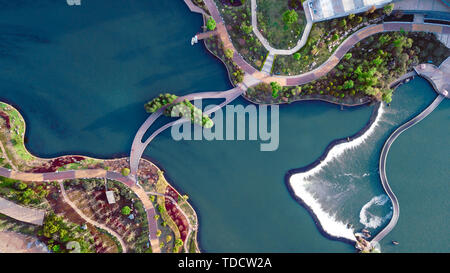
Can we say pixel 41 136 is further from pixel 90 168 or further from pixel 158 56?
pixel 158 56

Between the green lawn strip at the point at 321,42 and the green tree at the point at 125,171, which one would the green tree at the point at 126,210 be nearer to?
the green tree at the point at 125,171

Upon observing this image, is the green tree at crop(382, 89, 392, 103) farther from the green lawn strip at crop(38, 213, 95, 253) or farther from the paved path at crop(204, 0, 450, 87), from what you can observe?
the green lawn strip at crop(38, 213, 95, 253)

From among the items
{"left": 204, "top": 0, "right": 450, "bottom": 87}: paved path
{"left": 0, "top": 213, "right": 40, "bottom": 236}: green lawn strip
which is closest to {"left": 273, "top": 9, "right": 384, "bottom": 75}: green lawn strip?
{"left": 204, "top": 0, "right": 450, "bottom": 87}: paved path

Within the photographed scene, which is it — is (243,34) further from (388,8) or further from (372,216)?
(372,216)

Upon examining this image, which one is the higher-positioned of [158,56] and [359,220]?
[158,56]

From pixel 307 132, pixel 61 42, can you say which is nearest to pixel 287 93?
pixel 307 132

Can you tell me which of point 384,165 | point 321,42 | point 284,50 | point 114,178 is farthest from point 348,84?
point 114,178
